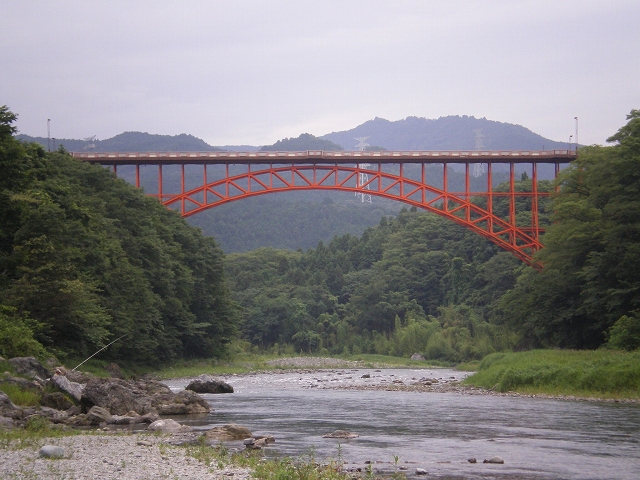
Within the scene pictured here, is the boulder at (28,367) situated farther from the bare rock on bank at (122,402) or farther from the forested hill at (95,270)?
the forested hill at (95,270)

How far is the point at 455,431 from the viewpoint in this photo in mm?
16734

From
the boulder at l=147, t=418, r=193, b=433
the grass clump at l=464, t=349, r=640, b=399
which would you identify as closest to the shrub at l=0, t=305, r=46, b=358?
the boulder at l=147, t=418, r=193, b=433

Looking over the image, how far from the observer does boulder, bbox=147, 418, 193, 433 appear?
53.6ft

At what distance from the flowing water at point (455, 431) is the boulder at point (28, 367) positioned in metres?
3.67

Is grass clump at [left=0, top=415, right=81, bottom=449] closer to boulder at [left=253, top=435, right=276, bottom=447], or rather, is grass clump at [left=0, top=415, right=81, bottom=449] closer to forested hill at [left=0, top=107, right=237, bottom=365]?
boulder at [left=253, top=435, right=276, bottom=447]

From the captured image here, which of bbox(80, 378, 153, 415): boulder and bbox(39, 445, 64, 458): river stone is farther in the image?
bbox(80, 378, 153, 415): boulder

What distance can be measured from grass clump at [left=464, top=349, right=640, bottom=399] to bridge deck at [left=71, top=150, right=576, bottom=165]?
17.8m

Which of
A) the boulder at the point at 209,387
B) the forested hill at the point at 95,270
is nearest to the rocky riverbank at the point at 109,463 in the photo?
the forested hill at the point at 95,270

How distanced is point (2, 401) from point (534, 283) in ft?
84.6

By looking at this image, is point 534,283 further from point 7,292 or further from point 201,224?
point 201,224

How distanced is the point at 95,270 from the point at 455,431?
66.5ft

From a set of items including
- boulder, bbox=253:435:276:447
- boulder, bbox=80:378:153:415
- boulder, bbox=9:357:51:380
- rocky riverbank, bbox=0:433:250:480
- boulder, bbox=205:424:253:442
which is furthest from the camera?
boulder, bbox=9:357:51:380

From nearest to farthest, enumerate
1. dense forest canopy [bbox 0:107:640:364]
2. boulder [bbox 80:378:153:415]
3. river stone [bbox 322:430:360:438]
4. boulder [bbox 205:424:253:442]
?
boulder [bbox 205:424:253:442] → river stone [bbox 322:430:360:438] → boulder [bbox 80:378:153:415] → dense forest canopy [bbox 0:107:640:364]

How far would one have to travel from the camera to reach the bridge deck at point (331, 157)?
46.2 m
